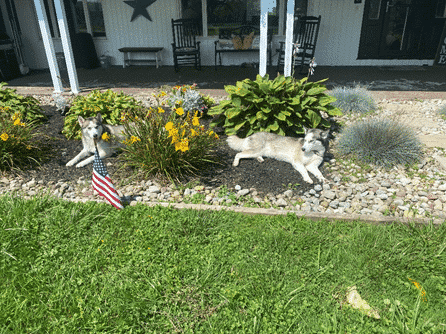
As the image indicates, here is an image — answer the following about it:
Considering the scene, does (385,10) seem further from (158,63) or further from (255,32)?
(158,63)

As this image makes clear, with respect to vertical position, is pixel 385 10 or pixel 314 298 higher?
pixel 385 10

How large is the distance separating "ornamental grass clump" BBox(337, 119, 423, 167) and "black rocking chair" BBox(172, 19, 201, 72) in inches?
247

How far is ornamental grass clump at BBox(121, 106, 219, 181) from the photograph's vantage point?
3555 millimetres

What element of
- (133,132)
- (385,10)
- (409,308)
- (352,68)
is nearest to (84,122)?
(133,132)

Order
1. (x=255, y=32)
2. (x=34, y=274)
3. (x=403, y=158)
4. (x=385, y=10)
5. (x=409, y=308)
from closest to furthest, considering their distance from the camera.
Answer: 1. (x=409, y=308)
2. (x=34, y=274)
3. (x=403, y=158)
4. (x=385, y=10)
5. (x=255, y=32)

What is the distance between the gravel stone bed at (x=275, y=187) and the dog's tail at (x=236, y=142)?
0.44 feet

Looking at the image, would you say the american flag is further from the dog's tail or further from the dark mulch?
the dog's tail

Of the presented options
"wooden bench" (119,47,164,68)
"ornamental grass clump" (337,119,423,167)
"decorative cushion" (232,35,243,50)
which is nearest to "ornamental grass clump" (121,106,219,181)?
"ornamental grass clump" (337,119,423,167)

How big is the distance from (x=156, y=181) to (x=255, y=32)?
25.1 feet

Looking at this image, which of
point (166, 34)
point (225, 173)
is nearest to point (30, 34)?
point (166, 34)

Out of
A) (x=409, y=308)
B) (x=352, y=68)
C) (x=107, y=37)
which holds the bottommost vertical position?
(x=409, y=308)

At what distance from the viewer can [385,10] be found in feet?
29.8

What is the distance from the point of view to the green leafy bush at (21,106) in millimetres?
4827

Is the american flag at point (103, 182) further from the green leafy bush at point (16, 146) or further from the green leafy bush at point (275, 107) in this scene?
the green leafy bush at point (275, 107)
